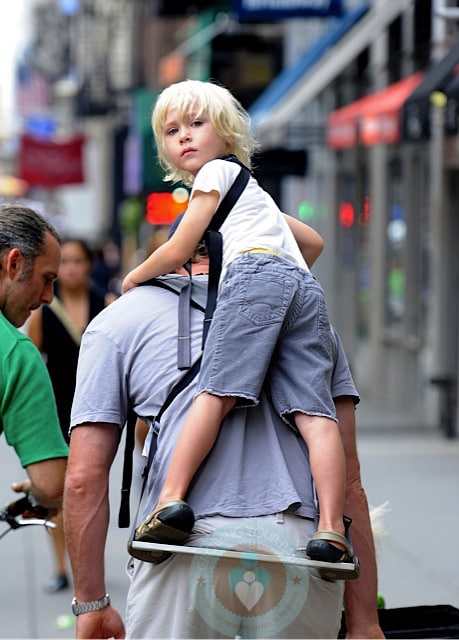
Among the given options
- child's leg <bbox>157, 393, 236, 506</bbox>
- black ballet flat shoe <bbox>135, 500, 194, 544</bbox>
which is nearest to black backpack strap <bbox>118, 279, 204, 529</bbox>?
child's leg <bbox>157, 393, 236, 506</bbox>

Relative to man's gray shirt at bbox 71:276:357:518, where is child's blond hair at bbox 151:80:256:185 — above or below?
above

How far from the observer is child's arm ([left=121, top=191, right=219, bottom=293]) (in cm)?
303

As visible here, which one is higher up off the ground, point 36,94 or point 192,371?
point 192,371

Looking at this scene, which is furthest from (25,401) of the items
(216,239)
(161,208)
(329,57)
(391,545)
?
(161,208)

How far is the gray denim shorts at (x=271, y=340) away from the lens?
9.14ft

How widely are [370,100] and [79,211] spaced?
155 ft

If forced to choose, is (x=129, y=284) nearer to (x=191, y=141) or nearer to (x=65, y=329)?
(x=191, y=141)

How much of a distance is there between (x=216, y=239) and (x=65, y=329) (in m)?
4.54

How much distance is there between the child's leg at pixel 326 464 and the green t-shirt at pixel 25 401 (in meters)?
0.83

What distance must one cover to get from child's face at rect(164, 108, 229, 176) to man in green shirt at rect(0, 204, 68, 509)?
0.52 meters

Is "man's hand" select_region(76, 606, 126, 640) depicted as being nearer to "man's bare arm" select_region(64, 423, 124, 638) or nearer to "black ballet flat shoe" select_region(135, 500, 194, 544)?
"man's bare arm" select_region(64, 423, 124, 638)

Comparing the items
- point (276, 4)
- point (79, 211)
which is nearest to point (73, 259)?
point (276, 4)

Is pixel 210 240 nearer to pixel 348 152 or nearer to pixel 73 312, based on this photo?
pixel 73 312

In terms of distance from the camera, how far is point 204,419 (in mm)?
2748
